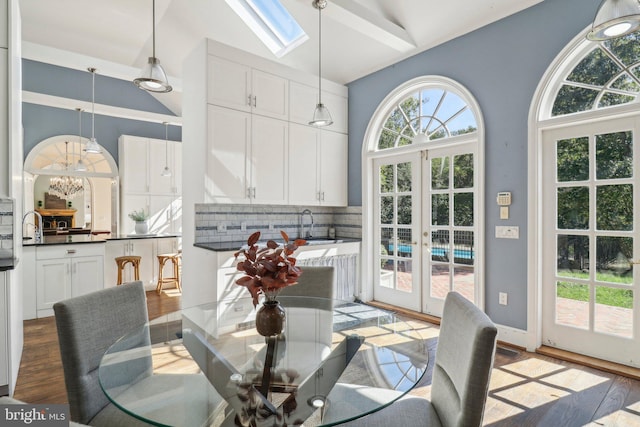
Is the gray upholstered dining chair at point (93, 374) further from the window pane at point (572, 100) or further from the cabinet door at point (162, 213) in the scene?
the cabinet door at point (162, 213)

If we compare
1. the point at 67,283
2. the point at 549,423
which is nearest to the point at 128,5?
the point at 67,283

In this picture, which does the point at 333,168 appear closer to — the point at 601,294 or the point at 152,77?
the point at 152,77

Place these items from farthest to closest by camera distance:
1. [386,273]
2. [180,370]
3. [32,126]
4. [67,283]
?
[32,126] < [386,273] < [67,283] < [180,370]

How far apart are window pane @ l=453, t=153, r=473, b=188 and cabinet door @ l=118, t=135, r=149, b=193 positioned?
571 cm

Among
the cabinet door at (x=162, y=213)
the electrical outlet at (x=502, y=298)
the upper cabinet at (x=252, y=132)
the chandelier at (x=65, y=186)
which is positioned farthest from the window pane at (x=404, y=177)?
the chandelier at (x=65, y=186)

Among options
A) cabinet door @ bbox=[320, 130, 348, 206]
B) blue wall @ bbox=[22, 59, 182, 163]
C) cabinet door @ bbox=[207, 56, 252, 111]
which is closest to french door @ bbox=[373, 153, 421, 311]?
cabinet door @ bbox=[320, 130, 348, 206]

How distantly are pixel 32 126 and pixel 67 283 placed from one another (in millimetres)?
4031

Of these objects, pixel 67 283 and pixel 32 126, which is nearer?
pixel 67 283

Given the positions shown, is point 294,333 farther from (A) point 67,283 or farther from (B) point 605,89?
(A) point 67,283

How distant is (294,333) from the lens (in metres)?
1.78

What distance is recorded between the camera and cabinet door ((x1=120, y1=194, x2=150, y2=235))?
6449mm

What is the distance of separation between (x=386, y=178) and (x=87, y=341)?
11.9ft

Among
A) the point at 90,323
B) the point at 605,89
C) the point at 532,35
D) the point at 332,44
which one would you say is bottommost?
the point at 90,323

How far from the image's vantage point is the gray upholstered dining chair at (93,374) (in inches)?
51.0
